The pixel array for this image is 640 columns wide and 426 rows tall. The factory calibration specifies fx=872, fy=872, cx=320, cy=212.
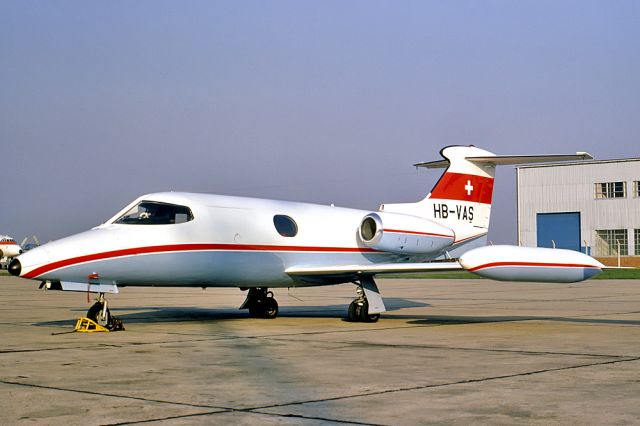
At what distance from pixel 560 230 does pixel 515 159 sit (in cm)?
4799

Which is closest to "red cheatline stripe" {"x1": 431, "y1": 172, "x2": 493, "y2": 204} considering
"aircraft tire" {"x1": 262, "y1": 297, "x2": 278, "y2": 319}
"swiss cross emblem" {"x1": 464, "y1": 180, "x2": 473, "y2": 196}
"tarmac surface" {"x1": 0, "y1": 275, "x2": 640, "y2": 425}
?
"swiss cross emblem" {"x1": 464, "y1": 180, "x2": 473, "y2": 196}

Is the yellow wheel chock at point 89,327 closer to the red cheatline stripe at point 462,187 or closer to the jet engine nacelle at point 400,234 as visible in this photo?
the jet engine nacelle at point 400,234

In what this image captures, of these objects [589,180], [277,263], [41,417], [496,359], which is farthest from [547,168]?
[41,417]

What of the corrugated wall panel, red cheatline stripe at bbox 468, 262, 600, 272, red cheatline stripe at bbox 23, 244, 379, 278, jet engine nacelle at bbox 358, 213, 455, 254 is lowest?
red cheatline stripe at bbox 468, 262, 600, 272

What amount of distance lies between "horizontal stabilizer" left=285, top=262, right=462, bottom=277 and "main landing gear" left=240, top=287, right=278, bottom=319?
4.67 feet

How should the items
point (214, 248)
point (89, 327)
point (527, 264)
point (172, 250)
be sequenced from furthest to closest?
point (214, 248) → point (172, 250) → point (527, 264) → point (89, 327)

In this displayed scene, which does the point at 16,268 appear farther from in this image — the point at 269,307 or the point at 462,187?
the point at 462,187

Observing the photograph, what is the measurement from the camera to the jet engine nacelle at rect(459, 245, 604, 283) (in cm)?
1590

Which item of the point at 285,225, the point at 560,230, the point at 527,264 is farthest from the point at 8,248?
the point at 527,264

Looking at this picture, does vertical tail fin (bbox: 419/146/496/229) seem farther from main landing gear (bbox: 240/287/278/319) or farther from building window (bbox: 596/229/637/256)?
building window (bbox: 596/229/637/256)

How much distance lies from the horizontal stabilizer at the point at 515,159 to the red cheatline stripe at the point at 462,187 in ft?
1.59

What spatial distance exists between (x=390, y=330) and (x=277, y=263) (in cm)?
337

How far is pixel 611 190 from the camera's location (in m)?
65.3

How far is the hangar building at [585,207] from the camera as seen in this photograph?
6419 cm
